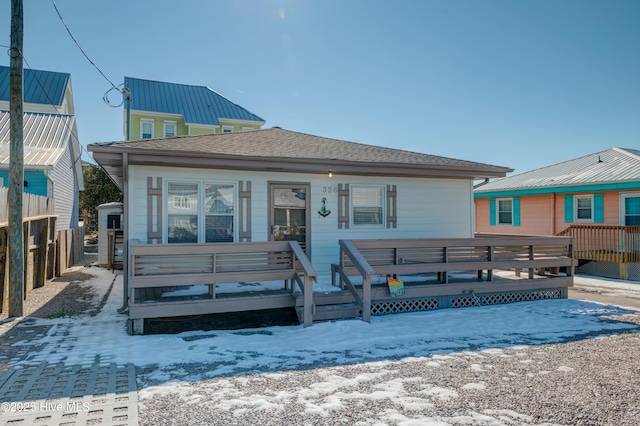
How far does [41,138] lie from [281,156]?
38.5 feet

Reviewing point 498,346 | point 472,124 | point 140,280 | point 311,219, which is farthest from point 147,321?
point 472,124

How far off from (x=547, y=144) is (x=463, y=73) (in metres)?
12.6

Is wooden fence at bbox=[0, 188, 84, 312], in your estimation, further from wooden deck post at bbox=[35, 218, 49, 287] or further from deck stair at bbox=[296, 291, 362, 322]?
deck stair at bbox=[296, 291, 362, 322]

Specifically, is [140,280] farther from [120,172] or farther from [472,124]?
[472,124]

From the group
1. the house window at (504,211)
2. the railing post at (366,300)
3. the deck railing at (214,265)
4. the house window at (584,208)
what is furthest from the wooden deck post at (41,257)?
the house window at (584,208)

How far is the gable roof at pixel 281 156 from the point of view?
7.23 m

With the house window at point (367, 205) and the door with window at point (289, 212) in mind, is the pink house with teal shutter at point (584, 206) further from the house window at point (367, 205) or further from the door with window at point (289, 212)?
the door with window at point (289, 212)

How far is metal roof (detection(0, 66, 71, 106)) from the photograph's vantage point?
21.9 meters

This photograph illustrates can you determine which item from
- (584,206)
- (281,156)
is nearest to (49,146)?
(281,156)

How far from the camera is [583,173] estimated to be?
630 inches

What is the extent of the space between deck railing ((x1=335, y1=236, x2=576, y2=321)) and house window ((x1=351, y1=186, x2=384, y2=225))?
128cm

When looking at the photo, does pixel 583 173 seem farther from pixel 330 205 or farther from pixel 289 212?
pixel 289 212

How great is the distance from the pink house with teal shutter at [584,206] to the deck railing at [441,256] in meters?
5.21

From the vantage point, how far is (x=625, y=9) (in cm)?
1336
